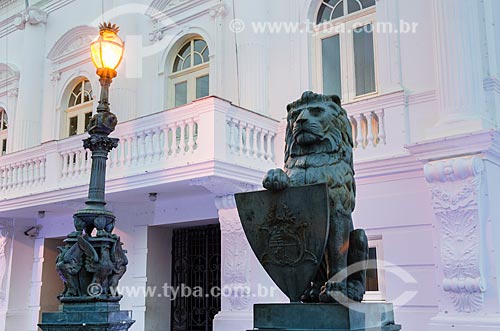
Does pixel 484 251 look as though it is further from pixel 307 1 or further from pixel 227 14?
pixel 227 14

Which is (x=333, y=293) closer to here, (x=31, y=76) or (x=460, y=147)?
(x=460, y=147)

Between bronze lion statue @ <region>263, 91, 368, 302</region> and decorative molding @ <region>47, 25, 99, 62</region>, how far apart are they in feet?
37.2

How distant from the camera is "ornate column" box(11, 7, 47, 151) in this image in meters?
16.0

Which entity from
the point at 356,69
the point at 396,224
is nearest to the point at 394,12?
the point at 356,69

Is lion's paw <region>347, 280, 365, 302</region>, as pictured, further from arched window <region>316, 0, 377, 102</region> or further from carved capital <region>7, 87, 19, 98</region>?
carved capital <region>7, 87, 19, 98</region>

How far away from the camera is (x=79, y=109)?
15.7 m

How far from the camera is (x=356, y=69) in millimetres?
11180

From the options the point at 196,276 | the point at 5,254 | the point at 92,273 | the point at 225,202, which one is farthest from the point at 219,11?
the point at 5,254

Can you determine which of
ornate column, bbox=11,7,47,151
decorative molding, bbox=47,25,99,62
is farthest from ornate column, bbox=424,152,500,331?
ornate column, bbox=11,7,47,151

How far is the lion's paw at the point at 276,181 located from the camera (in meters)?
4.74

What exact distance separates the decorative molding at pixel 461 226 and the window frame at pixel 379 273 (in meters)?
1.46

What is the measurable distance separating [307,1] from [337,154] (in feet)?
24.3

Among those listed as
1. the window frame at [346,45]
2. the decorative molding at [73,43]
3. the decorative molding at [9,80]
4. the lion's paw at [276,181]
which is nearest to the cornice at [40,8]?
the decorative molding at [73,43]

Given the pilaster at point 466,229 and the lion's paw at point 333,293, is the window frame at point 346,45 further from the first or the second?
the lion's paw at point 333,293
